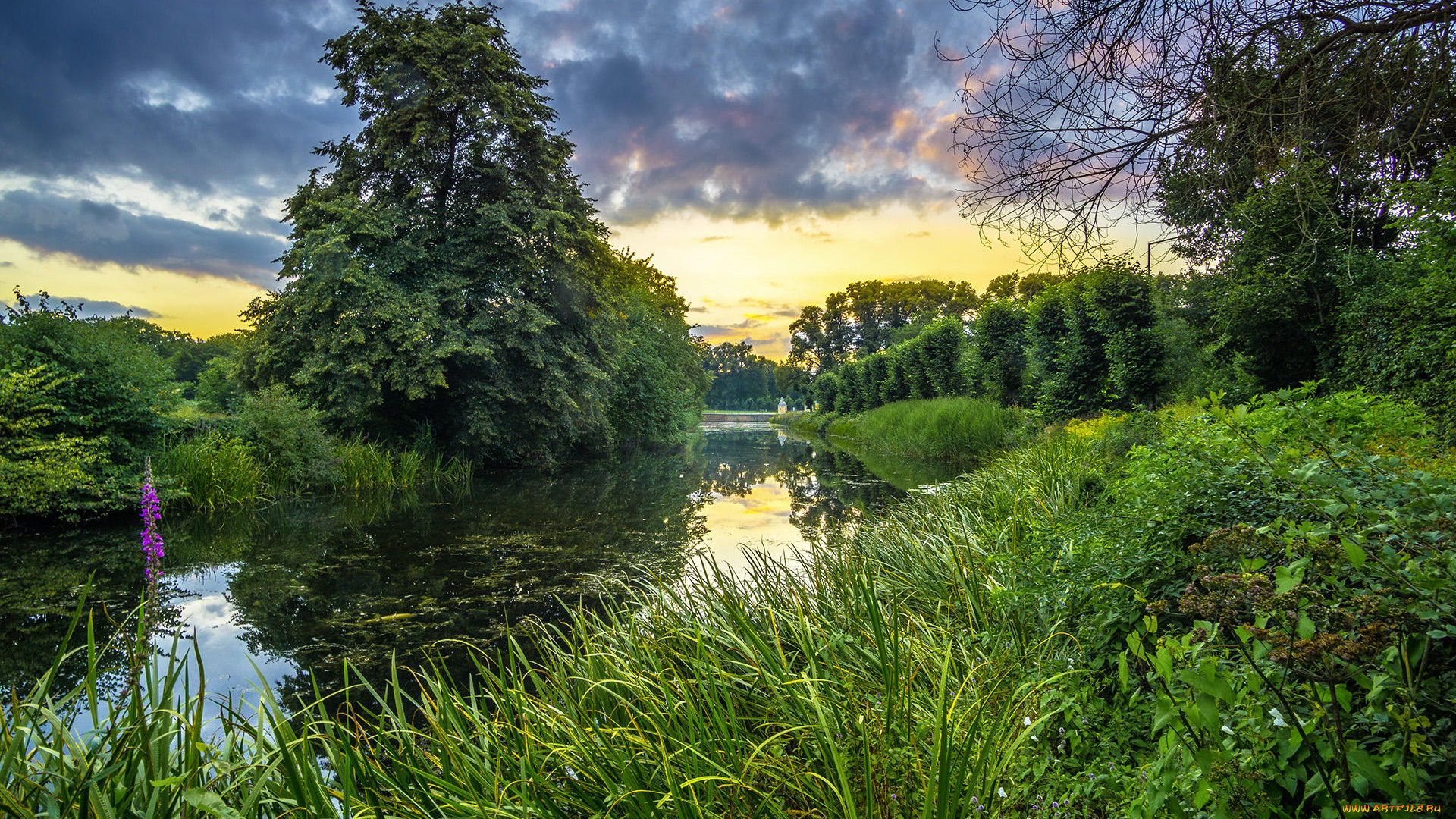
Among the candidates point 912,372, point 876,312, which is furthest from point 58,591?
point 876,312

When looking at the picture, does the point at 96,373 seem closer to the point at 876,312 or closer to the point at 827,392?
the point at 827,392

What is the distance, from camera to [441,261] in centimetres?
1313

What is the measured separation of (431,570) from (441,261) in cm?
952

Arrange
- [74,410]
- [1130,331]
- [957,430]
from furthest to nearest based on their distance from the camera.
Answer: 1. [957,430]
2. [1130,331]
3. [74,410]

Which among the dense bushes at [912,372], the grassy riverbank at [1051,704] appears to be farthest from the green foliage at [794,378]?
the grassy riverbank at [1051,704]

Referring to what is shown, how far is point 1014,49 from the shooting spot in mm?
2949

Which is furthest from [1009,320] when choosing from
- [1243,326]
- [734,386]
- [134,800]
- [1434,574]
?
[734,386]

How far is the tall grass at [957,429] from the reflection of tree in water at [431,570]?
7.63 meters

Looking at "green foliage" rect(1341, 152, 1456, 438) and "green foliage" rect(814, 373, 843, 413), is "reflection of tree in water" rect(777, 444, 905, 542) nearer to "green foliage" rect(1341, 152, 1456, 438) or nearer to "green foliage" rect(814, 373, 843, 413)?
"green foliage" rect(1341, 152, 1456, 438)

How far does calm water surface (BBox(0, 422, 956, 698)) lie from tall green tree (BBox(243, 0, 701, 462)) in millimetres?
3130

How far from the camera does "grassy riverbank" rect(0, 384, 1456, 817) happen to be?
3.88 feet

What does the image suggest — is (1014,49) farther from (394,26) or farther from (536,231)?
(394,26)

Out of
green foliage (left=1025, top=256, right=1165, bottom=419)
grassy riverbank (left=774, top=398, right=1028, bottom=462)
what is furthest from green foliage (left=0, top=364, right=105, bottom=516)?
grassy riverbank (left=774, top=398, right=1028, bottom=462)

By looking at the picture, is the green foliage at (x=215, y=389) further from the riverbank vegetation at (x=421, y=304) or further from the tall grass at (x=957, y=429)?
the tall grass at (x=957, y=429)
